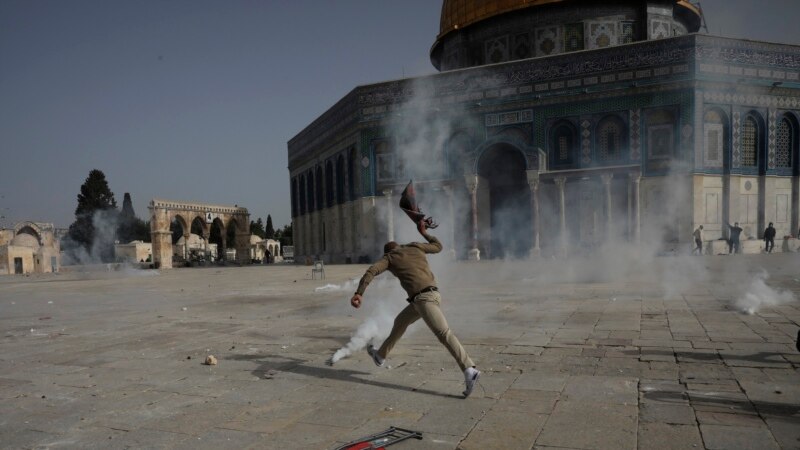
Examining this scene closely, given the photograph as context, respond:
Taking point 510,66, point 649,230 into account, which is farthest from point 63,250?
point 649,230

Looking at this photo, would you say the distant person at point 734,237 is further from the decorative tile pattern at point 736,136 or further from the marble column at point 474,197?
the marble column at point 474,197

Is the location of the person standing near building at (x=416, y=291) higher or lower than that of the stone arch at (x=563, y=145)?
lower

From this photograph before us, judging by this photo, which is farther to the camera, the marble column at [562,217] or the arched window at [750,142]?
the marble column at [562,217]

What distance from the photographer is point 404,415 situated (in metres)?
3.84

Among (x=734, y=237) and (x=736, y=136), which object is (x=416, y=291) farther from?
→ (x=736, y=136)

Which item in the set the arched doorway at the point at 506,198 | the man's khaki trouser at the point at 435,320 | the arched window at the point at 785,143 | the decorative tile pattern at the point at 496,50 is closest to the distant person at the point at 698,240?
the arched window at the point at 785,143

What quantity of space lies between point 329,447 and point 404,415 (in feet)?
2.31

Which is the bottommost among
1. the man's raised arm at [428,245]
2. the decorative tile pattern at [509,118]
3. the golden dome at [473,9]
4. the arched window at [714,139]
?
the man's raised arm at [428,245]

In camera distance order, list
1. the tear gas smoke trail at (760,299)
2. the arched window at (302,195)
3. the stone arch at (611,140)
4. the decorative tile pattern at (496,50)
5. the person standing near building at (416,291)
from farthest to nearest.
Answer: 1. the arched window at (302,195)
2. the decorative tile pattern at (496,50)
3. the stone arch at (611,140)
4. the tear gas smoke trail at (760,299)
5. the person standing near building at (416,291)

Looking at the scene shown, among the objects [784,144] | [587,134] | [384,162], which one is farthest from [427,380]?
[784,144]

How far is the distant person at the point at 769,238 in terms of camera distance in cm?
2203

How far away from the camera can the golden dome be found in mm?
28078

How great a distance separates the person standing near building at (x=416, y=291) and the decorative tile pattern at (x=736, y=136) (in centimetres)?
2261

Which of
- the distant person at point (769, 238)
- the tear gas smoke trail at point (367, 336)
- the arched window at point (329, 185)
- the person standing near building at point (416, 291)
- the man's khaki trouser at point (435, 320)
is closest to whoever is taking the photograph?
the man's khaki trouser at point (435, 320)
